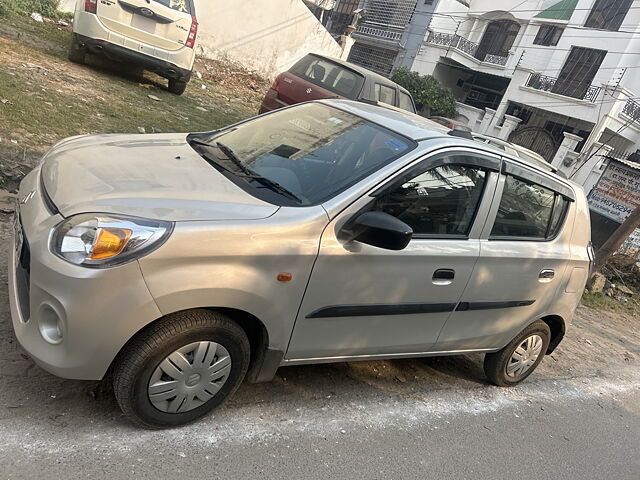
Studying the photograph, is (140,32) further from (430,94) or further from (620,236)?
(430,94)

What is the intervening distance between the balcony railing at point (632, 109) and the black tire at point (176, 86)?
2358cm

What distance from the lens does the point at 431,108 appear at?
1175 inches

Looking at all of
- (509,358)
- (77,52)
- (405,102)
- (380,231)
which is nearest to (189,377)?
(380,231)

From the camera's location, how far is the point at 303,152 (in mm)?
3221

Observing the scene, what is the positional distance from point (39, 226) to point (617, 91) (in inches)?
1093

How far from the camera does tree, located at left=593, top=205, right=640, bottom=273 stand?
798 cm

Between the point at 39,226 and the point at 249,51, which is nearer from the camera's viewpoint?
the point at 39,226

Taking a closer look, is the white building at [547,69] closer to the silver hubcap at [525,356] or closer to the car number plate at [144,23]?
the car number plate at [144,23]

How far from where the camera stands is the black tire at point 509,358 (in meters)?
4.12

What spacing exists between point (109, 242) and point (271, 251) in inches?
28.9

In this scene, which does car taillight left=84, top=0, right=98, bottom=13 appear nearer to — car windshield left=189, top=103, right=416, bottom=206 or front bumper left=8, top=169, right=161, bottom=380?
car windshield left=189, top=103, right=416, bottom=206

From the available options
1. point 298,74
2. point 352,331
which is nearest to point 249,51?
point 298,74

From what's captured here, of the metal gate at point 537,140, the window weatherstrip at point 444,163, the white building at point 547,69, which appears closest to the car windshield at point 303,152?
the window weatherstrip at point 444,163

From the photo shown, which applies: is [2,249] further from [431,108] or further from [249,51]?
[431,108]
